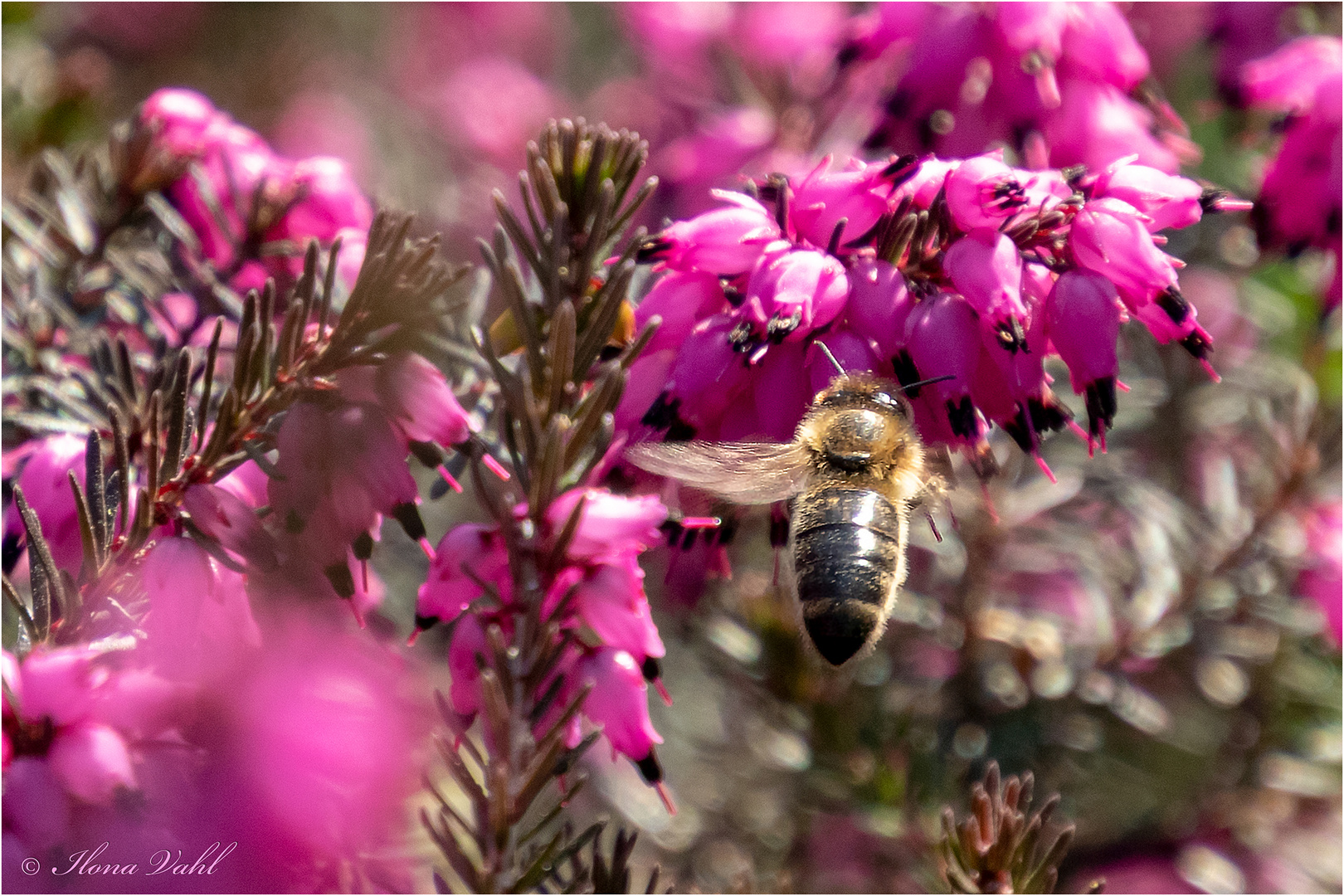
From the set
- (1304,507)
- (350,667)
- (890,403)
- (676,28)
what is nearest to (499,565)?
(350,667)

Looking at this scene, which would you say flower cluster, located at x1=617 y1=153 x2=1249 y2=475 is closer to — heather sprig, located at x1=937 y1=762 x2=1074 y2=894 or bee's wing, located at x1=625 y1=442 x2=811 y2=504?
bee's wing, located at x1=625 y1=442 x2=811 y2=504

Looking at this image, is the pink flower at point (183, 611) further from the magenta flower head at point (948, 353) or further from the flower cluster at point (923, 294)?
the magenta flower head at point (948, 353)

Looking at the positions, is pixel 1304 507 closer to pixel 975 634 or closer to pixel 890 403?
pixel 975 634

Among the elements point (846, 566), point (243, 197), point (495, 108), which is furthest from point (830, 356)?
point (495, 108)

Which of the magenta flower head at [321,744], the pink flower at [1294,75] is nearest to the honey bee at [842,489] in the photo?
the magenta flower head at [321,744]

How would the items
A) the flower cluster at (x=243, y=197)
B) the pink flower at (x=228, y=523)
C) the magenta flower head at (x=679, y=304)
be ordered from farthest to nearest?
the flower cluster at (x=243, y=197) → the magenta flower head at (x=679, y=304) → the pink flower at (x=228, y=523)

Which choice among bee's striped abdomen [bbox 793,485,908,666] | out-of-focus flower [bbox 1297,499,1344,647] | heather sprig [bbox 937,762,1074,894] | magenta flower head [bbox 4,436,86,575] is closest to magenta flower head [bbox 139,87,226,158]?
magenta flower head [bbox 4,436,86,575]

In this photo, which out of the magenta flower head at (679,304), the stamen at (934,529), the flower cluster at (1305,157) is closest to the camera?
the magenta flower head at (679,304)
